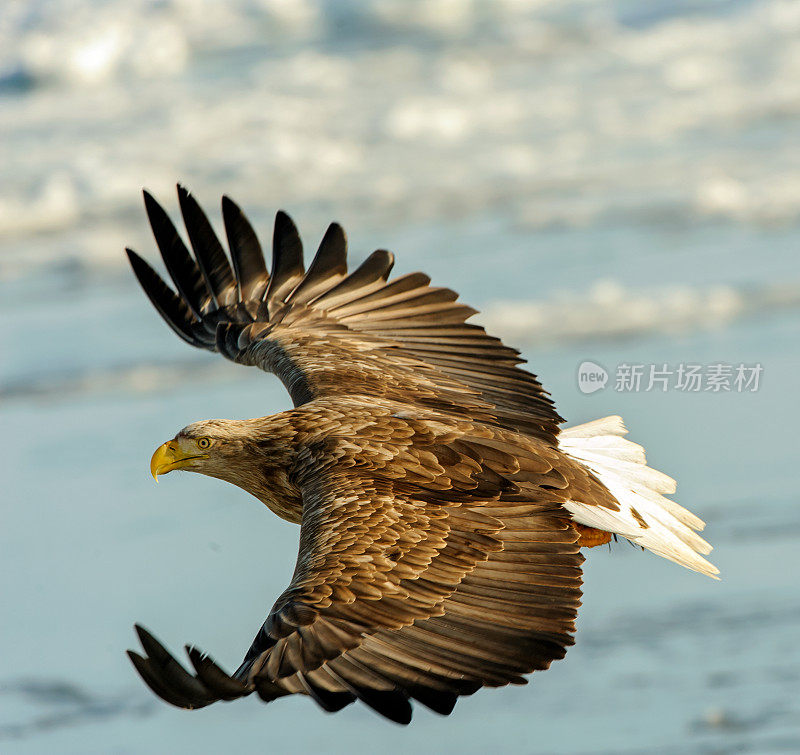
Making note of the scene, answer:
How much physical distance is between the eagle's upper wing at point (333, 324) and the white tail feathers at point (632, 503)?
17 centimetres

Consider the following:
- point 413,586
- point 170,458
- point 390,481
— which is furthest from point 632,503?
point 170,458

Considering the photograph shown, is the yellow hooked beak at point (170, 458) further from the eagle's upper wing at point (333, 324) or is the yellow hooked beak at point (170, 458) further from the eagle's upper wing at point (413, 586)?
the eagle's upper wing at point (413, 586)

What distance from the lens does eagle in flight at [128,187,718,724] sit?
401 centimetres

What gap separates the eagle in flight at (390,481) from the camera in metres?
4.01

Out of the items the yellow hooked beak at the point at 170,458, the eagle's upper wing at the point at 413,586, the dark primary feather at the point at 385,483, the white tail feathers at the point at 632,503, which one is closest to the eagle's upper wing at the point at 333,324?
the dark primary feather at the point at 385,483

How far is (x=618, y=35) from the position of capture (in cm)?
1561

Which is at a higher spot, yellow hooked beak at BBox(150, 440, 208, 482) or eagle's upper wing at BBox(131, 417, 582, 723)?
yellow hooked beak at BBox(150, 440, 208, 482)

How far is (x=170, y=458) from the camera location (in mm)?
5605

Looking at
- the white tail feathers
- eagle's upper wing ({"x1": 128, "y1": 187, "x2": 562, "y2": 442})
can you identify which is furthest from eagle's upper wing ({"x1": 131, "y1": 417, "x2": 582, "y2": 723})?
eagle's upper wing ({"x1": 128, "y1": 187, "x2": 562, "y2": 442})

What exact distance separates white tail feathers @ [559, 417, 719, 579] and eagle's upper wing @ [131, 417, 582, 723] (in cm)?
27

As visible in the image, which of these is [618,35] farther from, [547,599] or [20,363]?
[547,599]

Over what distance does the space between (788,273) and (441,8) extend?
7.24 metres

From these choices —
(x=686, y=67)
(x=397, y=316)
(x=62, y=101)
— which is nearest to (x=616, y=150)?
(x=686, y=67)

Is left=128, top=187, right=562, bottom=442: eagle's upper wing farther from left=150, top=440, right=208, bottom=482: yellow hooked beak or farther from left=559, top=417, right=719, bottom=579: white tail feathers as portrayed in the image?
left=150, top=440, right=208, bottom=482: yellow hooked beak
